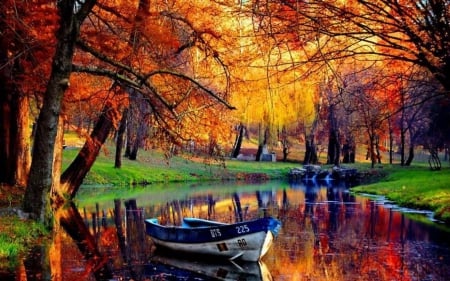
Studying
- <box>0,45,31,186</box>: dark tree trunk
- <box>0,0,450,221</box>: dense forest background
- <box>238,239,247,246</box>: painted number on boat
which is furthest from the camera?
<box>0,45,31,186</box>: dark tree trunk

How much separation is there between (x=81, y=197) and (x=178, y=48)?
1381 cm

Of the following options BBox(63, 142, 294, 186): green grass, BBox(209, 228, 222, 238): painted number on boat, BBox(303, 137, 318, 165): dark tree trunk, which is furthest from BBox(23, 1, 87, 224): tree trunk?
BBox(303, 137, 318, 165): dark tree trunk

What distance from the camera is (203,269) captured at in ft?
48.6

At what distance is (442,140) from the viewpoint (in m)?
41.9

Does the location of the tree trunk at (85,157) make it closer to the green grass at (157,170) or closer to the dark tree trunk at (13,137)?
the dark tree trunk at (13,137)

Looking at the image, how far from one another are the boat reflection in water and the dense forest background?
3.57 m

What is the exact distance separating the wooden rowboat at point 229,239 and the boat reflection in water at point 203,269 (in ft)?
0.80

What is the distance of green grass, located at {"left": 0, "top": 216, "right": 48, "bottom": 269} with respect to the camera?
13602mm

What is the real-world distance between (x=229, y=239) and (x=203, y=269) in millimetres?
1064

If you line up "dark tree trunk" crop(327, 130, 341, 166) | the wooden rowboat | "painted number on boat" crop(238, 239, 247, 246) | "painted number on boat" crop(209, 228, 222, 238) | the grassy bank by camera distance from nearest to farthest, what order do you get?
the wooden rowboat, "painted number on boat" crop(238, 239, 247, 246), "painted number on boat" crop(209, 228, 222, 238), the grassy bank, "dark tree trunk" crop(327, 130, 341, 166)

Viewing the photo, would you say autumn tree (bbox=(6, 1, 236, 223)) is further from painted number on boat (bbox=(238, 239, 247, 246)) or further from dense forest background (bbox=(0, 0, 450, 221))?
painted number on boat (bbox=(238, 239, 247, 246))

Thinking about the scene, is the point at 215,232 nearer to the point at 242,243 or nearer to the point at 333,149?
the point at 242,243

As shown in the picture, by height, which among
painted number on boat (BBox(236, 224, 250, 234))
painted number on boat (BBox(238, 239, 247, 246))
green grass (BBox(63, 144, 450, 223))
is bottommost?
painted number on boat (BBox(238, 239, 247, 246))

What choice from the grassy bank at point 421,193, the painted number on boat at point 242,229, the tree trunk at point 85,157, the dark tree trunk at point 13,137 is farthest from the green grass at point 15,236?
the grassy bank at point 421,193
